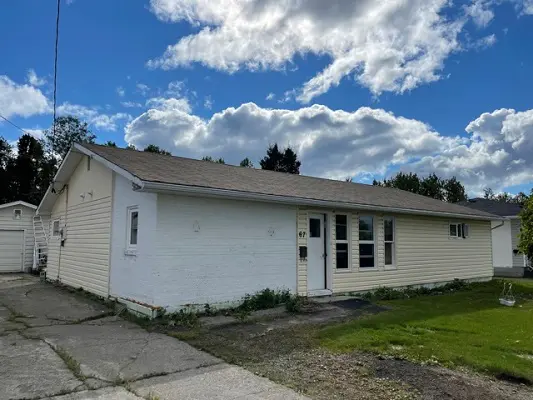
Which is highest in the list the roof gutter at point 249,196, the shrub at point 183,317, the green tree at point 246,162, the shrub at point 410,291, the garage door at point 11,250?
the green tree at point 246,162

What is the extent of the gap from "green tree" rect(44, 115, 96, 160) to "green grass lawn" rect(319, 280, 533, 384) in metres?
36.1

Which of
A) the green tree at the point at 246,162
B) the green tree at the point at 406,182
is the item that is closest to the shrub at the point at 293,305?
the green tree at the point at 246,162

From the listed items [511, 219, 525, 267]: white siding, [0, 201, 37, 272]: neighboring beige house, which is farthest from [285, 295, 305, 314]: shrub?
[511, 219, 525, 267]: white siding

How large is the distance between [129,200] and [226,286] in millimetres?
2906

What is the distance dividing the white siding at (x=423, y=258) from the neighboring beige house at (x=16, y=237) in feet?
52.9

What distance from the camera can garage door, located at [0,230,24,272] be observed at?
778 inches

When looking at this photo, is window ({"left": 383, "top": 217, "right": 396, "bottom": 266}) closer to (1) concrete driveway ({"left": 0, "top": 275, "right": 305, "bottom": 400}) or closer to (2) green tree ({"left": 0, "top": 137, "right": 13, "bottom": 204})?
(1) concrete driveway ({"left": 0, "top": 275, "right": 305, "bottom": 400})

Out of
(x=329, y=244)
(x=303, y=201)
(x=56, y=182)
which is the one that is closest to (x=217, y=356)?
(x=303, y=201)

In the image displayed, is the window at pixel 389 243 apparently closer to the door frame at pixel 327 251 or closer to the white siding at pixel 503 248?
the door frame at pixel 327 251

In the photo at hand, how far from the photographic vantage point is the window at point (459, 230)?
1538 centimetres

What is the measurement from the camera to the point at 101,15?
33.6 ft

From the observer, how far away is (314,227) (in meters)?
11.1

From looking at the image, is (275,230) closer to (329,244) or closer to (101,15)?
(329,244)

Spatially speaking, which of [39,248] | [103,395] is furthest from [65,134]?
[103,395]
